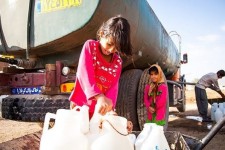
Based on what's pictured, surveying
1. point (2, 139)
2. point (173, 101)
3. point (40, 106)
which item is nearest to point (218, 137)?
point (173, 101)

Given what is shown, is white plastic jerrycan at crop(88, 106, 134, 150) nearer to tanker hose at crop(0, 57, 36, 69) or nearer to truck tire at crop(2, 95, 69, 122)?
truck tire at crop(2, 95, 69, 122)

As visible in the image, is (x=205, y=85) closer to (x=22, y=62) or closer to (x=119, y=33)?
(x=22, y=62)

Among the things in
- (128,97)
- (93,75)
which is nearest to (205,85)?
(128,97)

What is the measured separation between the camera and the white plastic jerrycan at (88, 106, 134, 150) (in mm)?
1386

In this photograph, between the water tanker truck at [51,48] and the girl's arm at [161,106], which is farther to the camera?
the girl's arm at [161,106]

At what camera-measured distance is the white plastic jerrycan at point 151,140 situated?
1663mm

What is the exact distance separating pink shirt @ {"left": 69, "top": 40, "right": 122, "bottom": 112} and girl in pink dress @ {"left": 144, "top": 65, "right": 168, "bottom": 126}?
1.85m

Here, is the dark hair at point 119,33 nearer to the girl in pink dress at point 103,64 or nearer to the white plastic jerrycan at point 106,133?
the girl in pink dress at point 103,64

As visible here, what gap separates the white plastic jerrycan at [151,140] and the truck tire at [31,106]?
1554 millimetres

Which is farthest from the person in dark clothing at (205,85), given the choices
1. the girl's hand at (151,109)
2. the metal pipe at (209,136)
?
the metal pipe at (209,136)

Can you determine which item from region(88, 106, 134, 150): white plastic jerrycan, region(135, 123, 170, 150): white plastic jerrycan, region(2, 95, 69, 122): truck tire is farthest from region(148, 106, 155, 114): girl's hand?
region(88, 106, 134, 150): white plastic jerrycan

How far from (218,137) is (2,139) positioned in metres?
3.84

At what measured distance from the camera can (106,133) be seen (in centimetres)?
141

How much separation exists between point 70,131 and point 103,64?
0.66 metres
